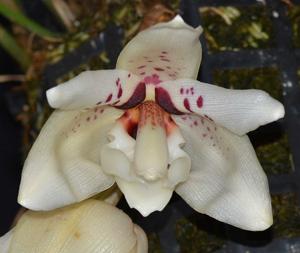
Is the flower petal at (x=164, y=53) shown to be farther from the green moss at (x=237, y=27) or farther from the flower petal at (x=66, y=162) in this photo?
the green moss at (x=237, y=27)

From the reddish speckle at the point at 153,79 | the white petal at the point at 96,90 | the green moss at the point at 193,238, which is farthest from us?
the green moss at the point at 193,238

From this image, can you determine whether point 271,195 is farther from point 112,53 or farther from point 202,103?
point 112,53

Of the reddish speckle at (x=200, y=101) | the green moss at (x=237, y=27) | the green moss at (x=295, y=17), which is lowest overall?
the green moss at (x=295, y=17)

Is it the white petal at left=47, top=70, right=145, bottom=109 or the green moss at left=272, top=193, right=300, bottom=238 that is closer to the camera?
the white petal at left=47, top=70, right=145, bottom=109

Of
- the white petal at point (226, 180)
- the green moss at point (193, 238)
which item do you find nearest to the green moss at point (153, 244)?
the green moss at point (193, 238)

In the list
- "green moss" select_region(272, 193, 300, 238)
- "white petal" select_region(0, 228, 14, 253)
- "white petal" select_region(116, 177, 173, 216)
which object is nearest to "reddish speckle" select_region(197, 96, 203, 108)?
"white petal" select_region(116, 177, 173, 216)

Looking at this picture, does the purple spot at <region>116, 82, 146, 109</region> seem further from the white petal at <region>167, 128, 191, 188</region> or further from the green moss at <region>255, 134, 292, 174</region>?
the green moss at <region>255, 134, 292, 174</region>

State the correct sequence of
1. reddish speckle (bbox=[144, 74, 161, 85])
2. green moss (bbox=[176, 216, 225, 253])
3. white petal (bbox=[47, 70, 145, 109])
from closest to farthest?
white petal (bbox=[47, 70, 145, 109])
reddish speckle (bbox=[144, 74, 161, 85])
green moss (bbox=[176, 216, 225, 253])
